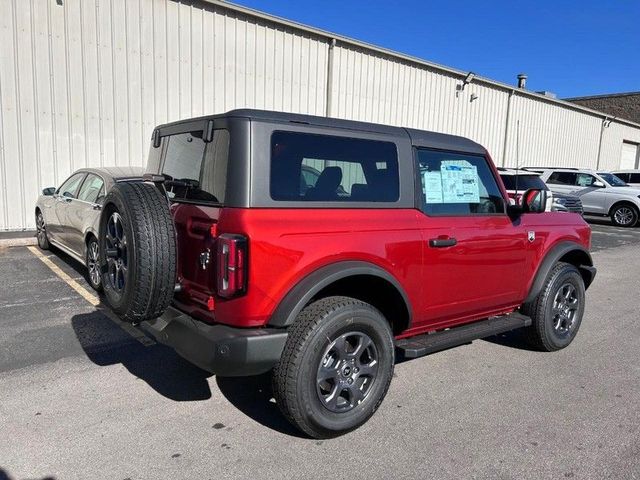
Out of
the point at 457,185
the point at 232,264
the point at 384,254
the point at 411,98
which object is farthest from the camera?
the point at 411,98

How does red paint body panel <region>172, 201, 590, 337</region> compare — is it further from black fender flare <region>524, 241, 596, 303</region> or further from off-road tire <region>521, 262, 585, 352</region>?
off-road tire <region>521, 262, 585, 352</region>

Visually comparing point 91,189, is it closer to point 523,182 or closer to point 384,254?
point 384,254

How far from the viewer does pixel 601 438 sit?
10.2 ft

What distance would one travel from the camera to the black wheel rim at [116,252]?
320 centimetres

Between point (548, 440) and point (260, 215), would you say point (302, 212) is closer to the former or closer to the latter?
point (260, 215)

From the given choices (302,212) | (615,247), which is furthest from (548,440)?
(615,247)

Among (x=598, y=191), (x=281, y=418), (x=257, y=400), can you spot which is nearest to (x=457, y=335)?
(x=281, y=418)

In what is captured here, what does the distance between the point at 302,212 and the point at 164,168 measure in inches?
53.0

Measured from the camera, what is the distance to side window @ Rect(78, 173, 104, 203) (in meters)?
6.15

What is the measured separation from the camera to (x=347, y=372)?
3.10m

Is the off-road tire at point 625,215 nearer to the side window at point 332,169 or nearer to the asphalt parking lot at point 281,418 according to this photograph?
the asphalt parking lot at point 281,418

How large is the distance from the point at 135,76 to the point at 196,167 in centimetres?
808

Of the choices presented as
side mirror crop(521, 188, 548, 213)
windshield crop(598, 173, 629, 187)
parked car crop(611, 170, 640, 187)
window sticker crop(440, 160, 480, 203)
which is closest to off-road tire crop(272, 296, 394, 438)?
window sticker crop(440, 160, 480, 203)

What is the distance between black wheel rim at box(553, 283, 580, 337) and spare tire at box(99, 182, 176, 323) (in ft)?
11.1
